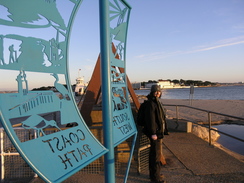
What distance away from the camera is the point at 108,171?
236cm

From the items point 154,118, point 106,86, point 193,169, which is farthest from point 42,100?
point 193,169

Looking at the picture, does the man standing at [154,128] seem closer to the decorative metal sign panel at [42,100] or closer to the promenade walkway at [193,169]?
the promenade walkway at [193,169]

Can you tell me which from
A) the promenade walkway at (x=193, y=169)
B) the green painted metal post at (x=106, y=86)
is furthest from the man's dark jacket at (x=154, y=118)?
the green painted metal post at (x=106, y=86)

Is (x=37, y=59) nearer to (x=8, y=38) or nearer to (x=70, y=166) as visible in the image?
(x=8, y=38)

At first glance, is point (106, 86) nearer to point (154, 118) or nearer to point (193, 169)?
point (154, 118)

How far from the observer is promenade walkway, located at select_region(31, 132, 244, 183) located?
3625mm

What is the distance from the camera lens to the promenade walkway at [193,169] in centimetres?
362

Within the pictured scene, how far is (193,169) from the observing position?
13.1 feet

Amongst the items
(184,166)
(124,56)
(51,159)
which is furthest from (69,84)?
(184,166)

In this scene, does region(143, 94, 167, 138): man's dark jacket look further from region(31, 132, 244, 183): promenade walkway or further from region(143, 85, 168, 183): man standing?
region(31, 132, 244, 183): promenade walkway

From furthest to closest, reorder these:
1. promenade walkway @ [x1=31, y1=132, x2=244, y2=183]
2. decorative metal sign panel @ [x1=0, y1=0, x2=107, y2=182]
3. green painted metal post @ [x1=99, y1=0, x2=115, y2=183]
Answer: promenade walkway @ [x1=31, y1=132, x2=244, y2=183] < green painted metal post @ [x1=99, y1=0, x2=115, y2=183] < decorative metal sign panel @ [x1=0, y1=0, x2=107, y2=182]

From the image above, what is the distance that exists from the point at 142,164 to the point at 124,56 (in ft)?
7.50

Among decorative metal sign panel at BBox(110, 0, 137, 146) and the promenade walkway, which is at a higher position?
decorative metal sign panel at BBox(110, 0, 137, 146)

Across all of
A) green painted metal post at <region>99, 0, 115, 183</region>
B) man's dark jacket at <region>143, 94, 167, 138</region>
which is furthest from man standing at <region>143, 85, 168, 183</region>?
green painted metal post at <region>99, 0, 115, 183</region>
